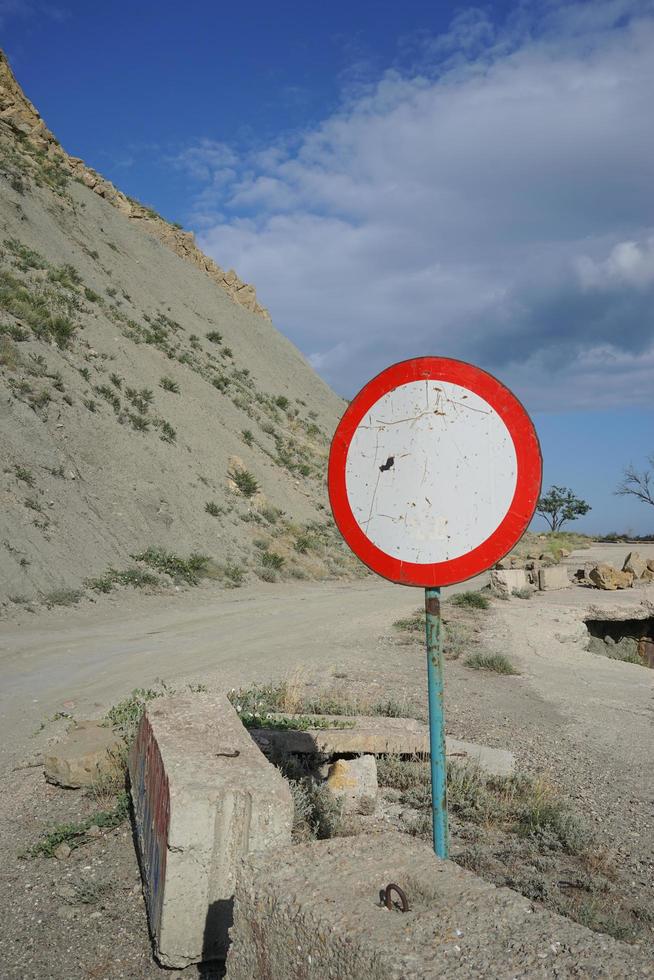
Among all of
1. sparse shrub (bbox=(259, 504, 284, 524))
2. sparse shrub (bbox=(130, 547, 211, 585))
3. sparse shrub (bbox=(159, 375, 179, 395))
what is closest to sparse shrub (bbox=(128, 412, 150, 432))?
sparse shrub (bbox=(159, 375, 179, 395))

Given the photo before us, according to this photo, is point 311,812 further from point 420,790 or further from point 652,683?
point 652,683

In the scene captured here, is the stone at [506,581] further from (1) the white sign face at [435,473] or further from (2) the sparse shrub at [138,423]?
(1) the white sign face at [435,473]

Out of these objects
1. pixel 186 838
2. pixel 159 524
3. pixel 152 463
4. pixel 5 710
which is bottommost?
pixel 5 710

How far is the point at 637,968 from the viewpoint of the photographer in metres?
1.81

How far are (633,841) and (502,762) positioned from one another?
1197 millimetres

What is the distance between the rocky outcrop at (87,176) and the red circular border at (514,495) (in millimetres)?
38280

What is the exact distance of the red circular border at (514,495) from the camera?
9.15 ft

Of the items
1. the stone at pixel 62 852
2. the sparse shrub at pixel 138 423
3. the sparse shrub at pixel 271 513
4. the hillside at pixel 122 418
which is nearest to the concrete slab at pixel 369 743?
the stone at pixel 62 852

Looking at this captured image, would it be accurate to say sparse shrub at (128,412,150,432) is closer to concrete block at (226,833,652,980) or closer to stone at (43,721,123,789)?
stone at (43,721,123,789)

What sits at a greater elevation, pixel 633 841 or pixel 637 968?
pixel 637 968

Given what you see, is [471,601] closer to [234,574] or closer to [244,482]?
[234,574]

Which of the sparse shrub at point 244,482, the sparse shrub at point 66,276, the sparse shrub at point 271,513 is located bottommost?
the sparse shrub at point 271,513

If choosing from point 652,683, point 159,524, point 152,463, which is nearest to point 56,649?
point 652,683

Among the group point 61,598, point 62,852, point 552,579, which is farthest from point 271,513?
point 62,852
